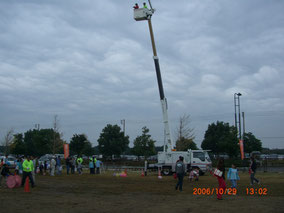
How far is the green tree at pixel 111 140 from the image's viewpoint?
58.2m

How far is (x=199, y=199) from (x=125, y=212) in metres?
3.71

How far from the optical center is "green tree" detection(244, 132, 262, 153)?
53.4m

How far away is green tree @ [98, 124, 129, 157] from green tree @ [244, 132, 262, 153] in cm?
2219

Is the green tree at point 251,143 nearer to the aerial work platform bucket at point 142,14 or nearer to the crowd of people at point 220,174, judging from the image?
the aerial work platform bucket at point 142,14

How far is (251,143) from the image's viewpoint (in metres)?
54.9

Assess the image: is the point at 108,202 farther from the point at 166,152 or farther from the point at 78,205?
the point at 166,152

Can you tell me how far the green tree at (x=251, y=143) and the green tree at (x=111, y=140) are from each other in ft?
72.8

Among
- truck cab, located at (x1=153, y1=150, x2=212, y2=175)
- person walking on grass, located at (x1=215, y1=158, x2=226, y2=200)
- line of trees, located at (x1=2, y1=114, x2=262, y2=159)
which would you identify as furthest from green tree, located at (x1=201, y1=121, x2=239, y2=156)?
person walking on grass, located at (x1=215, y1=158, x2=226, y2=200)

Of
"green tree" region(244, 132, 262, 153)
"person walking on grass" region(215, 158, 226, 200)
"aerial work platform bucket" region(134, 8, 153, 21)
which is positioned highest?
"aerial work platform bucket" region(134, 8, 153, 21)

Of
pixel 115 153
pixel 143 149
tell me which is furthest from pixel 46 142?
pixel 143 149

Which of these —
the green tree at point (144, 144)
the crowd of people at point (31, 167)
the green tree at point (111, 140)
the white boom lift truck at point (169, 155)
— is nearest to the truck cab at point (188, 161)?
the white boom lift truck at point (169, 155)

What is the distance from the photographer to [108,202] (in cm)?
1159

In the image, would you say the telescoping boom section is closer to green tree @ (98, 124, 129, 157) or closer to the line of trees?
the line of trees

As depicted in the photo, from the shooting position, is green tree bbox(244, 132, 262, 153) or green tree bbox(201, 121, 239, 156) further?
green tree bbox(201, 121, 239, 156)
